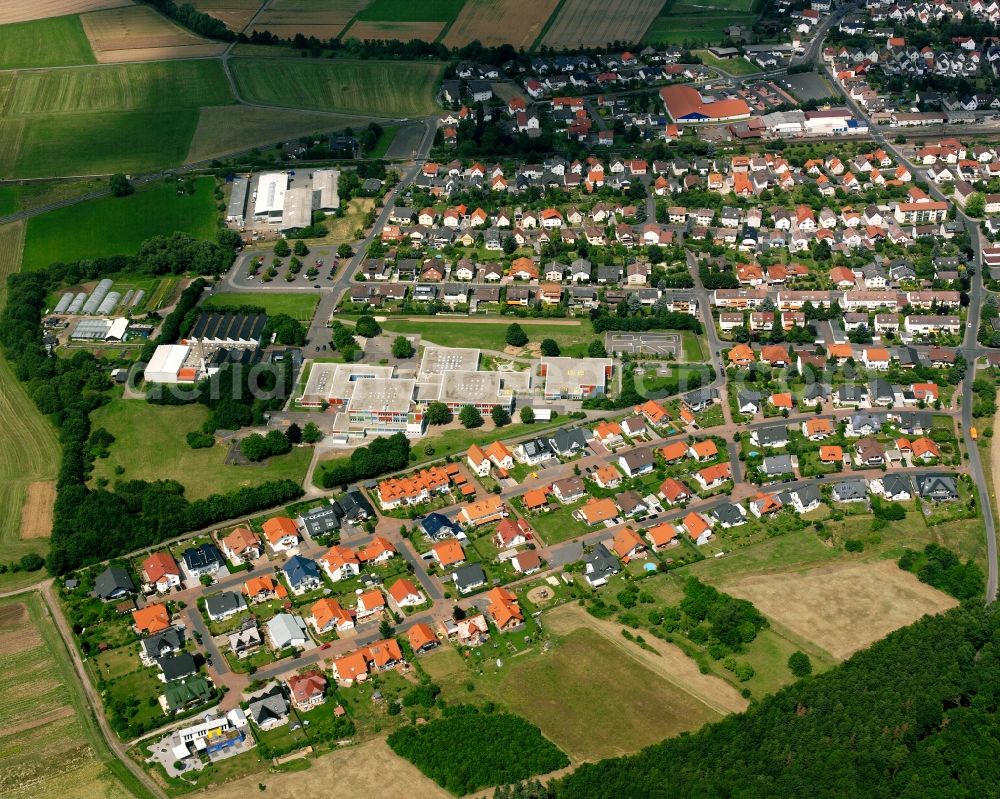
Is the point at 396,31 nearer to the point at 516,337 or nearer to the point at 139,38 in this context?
the point at 139,38

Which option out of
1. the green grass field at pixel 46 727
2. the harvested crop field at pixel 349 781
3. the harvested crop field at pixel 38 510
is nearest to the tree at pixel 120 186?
the harvested crop field at pixel 38 510

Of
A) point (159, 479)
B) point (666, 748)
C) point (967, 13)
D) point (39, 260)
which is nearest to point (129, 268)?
point (39, 260)

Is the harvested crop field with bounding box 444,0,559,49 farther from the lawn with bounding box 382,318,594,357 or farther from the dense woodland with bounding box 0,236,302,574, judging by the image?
the lawn with bounding box 382,318,594,357

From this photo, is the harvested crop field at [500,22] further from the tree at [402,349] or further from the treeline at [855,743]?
the treeline at [855,743]

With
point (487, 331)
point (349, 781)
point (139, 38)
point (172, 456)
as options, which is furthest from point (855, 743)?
point (139, 38)

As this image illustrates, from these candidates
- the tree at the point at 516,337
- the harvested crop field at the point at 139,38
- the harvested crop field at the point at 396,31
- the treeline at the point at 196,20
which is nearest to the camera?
the tree at the point at 516,337

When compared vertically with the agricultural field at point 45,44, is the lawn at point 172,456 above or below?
below
